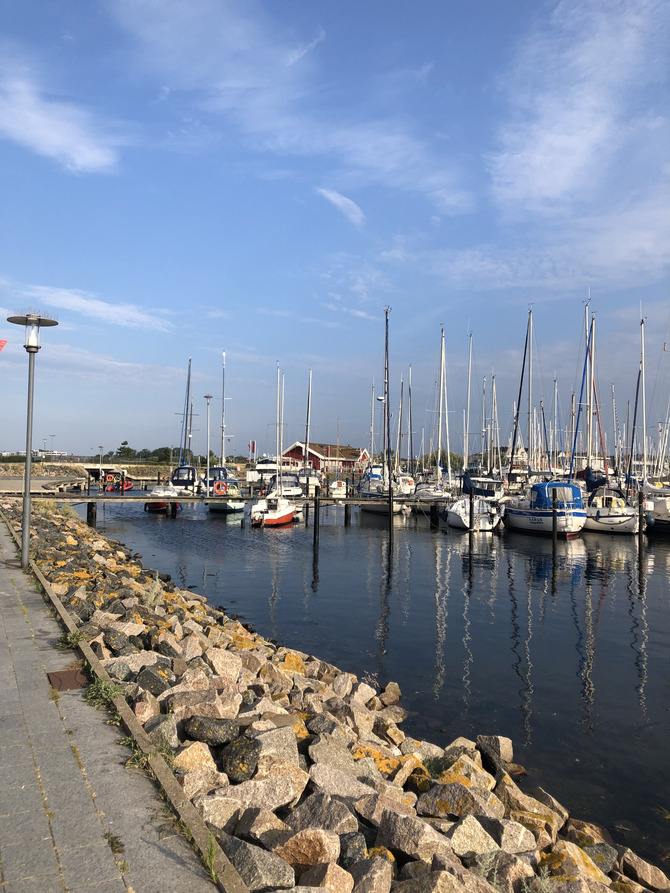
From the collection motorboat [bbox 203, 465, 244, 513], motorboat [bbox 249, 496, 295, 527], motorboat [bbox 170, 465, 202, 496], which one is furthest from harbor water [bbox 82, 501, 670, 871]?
motorboat [bbox 170, 465, 202, 496]

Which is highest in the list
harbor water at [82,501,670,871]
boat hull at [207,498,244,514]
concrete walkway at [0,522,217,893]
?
concrete walkway at [0,522,217,893]

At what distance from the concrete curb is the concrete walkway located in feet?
0.27

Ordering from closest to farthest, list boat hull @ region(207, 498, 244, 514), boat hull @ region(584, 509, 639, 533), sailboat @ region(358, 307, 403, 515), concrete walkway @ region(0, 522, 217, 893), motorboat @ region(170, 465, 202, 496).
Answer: concrete walkway @ region(0, 522, 217, 893) → boat hull @ region(584, 509, 639, 533) → sailboat @ region(358, 307, 403, 515) → boat hull @ region(207, 498, 244, 514) → motorboat @ region(170, 465, 202, 496)

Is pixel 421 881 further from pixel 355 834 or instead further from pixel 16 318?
pixel 16 318

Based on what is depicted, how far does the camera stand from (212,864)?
4277mm

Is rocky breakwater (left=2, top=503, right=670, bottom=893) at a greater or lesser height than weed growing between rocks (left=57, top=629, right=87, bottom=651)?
lesser

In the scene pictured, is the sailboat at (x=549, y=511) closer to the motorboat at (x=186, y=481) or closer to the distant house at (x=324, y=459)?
the motorboat at (x=186, y=481)

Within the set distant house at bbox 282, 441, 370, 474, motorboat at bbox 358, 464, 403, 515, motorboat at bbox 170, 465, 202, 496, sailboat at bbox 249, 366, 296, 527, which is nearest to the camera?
sailboat at bbox 249, 366, 296, 527

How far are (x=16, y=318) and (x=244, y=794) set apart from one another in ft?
37.5

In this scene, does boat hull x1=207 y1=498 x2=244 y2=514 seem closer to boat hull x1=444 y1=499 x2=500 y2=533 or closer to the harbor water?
the harbor water

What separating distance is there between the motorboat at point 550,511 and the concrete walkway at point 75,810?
36626mm

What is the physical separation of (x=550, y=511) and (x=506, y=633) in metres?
24.0

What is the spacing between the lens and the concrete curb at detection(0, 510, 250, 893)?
424cm

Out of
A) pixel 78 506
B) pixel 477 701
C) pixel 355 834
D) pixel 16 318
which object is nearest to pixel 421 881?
pixel 355 834
